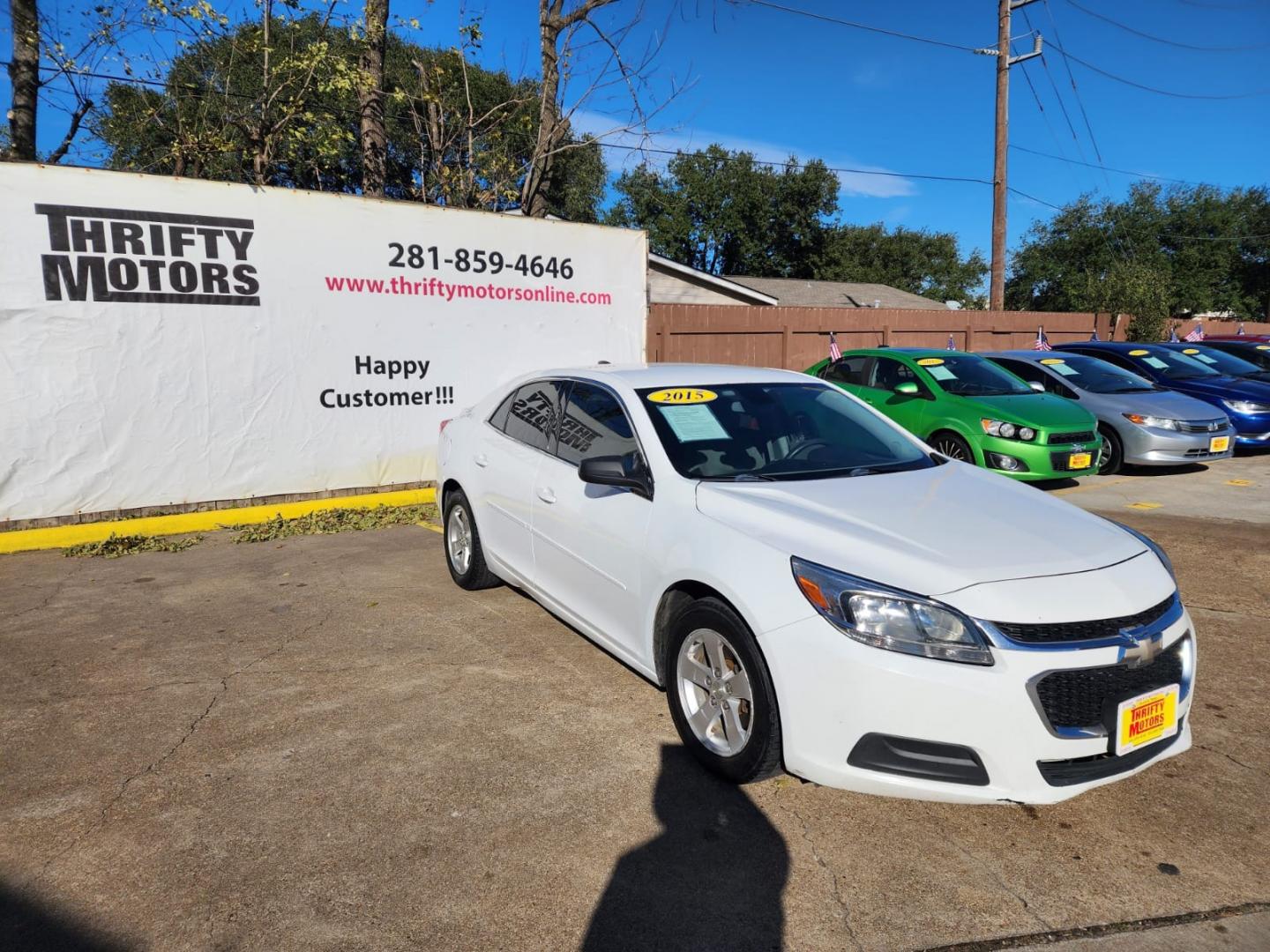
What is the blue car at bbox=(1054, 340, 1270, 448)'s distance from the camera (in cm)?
1122

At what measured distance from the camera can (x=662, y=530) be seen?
3369mm

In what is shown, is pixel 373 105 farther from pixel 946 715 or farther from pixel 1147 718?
pixel 1147 718

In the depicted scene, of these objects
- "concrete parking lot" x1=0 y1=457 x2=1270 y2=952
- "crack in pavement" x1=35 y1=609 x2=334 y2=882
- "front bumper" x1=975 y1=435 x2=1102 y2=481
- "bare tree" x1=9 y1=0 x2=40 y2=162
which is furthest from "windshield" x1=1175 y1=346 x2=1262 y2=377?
"bare tree" x1=9 y1=0 x2=40 y2=162

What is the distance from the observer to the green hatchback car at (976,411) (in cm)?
842

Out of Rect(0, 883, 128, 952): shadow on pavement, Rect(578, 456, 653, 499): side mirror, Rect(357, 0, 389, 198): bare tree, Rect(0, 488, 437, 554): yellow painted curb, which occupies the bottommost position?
Rect(0, 883, 128, 952): shadow on pavement

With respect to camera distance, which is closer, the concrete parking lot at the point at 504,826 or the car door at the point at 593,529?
the concrete parking lot at the point at 504,826

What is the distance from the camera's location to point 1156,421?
9.62 m

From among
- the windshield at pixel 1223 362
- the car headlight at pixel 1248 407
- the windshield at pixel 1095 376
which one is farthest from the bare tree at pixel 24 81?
the windshield at pixel 1223 362

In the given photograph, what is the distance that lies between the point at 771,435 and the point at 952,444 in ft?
18.8

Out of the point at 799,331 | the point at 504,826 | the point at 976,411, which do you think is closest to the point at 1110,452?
the point at 976,411

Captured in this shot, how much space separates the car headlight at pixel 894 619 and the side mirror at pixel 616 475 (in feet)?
3.34

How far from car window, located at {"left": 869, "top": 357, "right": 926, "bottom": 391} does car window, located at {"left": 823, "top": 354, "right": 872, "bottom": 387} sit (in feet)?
0.52

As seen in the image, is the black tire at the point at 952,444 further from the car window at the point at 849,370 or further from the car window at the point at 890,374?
the car window at the point at 849,370

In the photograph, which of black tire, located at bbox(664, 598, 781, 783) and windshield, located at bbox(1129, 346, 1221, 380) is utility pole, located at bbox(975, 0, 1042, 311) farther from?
black tire, located at bbox(664, 598, 781, 783)
